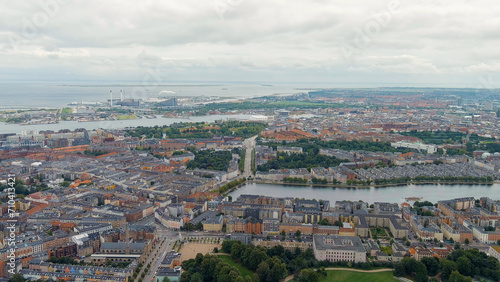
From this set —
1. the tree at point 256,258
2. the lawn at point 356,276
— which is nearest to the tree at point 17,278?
the tree at point 256,258

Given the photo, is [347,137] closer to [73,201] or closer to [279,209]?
[279,209]

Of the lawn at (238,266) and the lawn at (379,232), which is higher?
the lawn at (379,232)

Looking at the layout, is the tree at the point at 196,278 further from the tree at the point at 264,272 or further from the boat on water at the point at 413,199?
the boat on water at the point at 413,199

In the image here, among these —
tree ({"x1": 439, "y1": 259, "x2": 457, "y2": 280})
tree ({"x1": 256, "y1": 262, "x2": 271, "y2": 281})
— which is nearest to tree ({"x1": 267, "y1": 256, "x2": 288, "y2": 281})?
tree ({"x1": 256, "y1": 262, "x2": 271, "y2": 281})

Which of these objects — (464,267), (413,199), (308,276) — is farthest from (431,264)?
(413,199)

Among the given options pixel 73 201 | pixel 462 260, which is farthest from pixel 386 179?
pixel 73 201

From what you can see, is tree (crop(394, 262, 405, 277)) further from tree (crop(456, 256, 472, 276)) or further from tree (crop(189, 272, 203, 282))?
tree (crop(189, 272, 203, 282))
